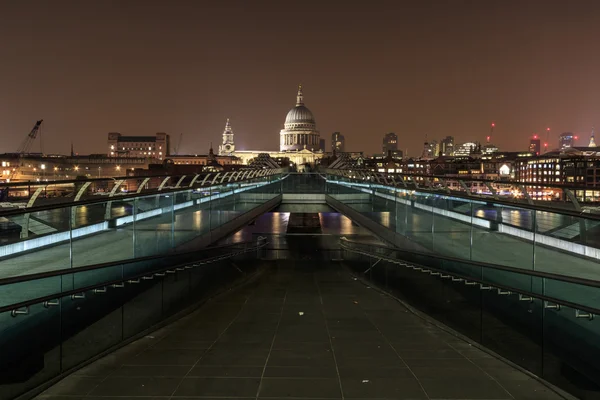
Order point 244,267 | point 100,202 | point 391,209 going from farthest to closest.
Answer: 1. point 244,267
2. point 391,209
3. point 100,202

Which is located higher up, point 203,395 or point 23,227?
point 23,227

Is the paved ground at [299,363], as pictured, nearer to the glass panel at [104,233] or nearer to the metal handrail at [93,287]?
the metal handrail at [93,287]

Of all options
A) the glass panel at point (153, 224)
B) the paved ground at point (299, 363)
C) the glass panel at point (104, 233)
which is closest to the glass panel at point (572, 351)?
the paved ground at point (299, 363)

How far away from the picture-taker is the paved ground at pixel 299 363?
5.26 m

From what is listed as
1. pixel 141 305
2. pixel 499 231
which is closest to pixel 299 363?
pixel 141 305

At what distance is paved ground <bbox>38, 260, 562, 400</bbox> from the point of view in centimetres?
526

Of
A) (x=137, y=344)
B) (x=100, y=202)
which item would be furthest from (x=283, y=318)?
(x=100, y=202)

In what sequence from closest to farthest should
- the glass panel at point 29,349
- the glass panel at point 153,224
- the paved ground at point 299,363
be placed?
the glass panel at point 29,349
the paved ground at point 299,363
the glass panel at point 153,224

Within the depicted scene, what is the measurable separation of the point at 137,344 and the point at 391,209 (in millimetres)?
8559

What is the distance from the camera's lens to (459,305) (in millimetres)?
8023

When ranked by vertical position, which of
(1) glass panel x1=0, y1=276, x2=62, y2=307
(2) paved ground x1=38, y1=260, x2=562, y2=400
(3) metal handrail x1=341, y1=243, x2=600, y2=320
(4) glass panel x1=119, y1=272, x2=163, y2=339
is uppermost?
(1) glass panel x1=0, y1=276, x2=62, y2=307

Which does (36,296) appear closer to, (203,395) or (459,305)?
(203,395)

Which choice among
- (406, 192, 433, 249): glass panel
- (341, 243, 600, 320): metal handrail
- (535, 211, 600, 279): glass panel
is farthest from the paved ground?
(406, 192, 433, 249): glass panel

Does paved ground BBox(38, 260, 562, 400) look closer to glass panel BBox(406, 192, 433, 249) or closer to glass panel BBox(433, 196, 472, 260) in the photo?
glass panel BBox(433, 196, 472, 260)
